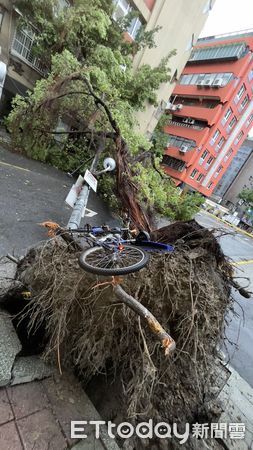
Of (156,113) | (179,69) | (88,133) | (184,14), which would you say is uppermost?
(184,14)

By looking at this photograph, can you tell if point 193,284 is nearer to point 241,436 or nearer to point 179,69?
point 241,436

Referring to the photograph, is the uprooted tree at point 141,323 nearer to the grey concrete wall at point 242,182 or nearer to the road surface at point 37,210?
the road surface at point 37,210

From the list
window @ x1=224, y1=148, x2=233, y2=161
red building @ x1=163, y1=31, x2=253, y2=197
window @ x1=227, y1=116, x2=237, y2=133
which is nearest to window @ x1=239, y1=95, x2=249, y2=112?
red building @ x1=163, y1=31, x2=253, y2=197

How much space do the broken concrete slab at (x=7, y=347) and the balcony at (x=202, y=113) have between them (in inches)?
1296

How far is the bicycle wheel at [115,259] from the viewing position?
2366 mm

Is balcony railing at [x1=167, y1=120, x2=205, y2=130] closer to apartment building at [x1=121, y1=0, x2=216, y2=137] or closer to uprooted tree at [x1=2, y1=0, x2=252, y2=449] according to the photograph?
apartment building at [x1=121, y1=0, x2=216, y2=137]

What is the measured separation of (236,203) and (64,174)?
45889 mm

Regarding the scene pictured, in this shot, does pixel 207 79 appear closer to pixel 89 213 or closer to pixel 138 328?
pixel 89 213

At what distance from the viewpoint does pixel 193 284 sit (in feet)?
7.80

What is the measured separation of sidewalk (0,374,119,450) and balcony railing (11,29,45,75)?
50.2 feet

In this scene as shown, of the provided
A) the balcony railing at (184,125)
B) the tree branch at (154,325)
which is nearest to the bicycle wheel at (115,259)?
the tree branch at (154,325)

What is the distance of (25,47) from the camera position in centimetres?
1308

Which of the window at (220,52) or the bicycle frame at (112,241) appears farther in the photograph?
the window at (220,52)

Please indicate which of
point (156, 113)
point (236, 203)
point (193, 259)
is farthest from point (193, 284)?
point (236, 203)
